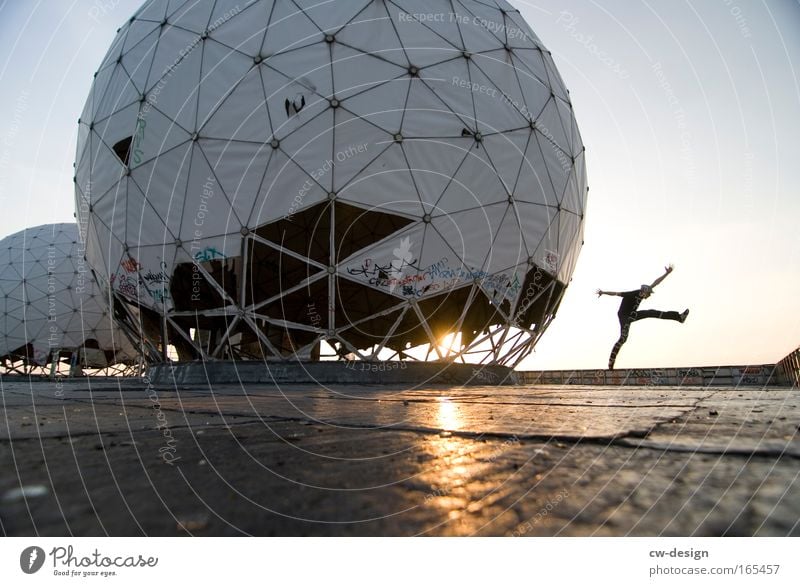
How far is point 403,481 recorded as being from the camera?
1082 millimetres

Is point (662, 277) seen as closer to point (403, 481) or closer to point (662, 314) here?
point (662, 314)

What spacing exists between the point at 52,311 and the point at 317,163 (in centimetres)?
2625

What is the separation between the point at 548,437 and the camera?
1.69 meters

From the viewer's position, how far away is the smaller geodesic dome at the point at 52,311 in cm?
2678

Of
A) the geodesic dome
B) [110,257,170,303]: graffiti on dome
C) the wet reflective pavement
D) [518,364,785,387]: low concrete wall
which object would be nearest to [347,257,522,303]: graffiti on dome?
the geodesic dome

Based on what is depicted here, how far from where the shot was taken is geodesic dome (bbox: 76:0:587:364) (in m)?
9.08

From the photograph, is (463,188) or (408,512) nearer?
(408,512)

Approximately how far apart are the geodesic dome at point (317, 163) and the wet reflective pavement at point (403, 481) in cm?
774

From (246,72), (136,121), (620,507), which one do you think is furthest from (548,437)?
(136,121)

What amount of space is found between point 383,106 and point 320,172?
6.26 feet

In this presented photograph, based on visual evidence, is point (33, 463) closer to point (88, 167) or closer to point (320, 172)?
point (320, 172)

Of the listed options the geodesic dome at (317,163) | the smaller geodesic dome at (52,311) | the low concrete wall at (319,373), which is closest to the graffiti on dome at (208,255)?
the geodesic dome at (317,163)

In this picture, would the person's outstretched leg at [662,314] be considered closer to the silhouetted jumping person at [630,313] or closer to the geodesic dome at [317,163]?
the silhouetted jumping person at [630,313]

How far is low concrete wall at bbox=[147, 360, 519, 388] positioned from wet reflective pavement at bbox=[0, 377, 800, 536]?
6773mm
